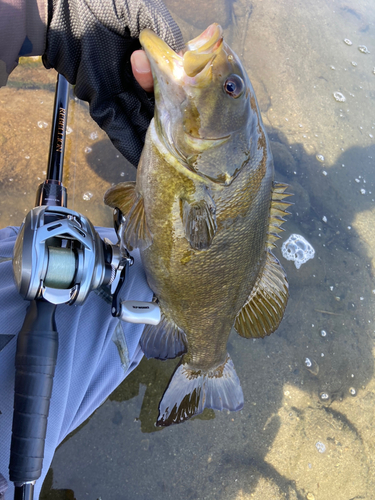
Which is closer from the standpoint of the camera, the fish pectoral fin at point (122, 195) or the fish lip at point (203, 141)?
the fish lip at point (203, 141)

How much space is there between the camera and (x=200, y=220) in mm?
1158

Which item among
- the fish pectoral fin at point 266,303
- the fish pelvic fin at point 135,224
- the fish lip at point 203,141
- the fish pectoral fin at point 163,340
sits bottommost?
the fish pectoral fin at point 163,340

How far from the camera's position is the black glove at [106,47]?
134cm

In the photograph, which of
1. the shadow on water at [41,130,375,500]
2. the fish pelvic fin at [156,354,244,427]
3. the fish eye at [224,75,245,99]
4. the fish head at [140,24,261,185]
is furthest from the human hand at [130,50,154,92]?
the fish pelvic fin at [156,354,244,427]

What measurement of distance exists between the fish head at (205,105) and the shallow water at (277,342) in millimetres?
1203

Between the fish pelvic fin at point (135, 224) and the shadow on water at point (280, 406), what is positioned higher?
the fish pelvic fin at point (135, 224)

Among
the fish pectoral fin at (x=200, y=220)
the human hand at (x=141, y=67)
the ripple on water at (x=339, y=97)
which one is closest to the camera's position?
the fish pectoral fin at (x=200, y=220)

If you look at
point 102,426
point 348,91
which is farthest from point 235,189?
point 348,91

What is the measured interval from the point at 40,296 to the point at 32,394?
29 cm

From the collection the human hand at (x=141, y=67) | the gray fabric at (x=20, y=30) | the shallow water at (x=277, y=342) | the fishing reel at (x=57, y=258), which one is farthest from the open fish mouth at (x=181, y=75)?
the shallow water at (x=277, y=342)

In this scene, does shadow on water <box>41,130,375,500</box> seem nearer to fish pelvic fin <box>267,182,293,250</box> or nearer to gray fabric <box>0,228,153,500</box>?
gray fabric <box>0,228,153,500</box>

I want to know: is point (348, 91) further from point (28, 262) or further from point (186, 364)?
point (28, 262)

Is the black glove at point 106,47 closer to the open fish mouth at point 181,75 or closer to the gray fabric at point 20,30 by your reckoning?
the gray fabric at point 20,30

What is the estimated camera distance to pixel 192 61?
1.02 metres
